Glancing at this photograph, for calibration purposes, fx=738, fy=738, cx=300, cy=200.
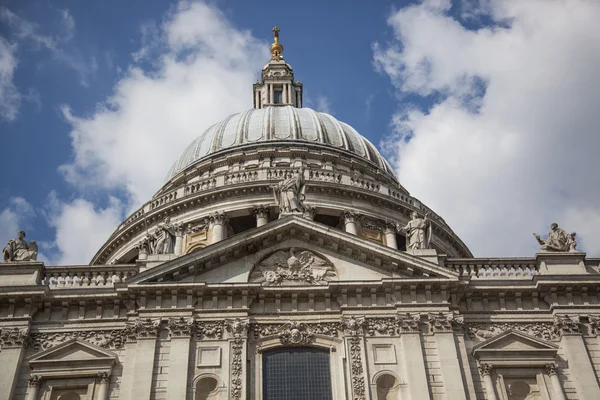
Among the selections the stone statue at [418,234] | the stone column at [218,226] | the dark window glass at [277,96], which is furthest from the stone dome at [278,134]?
the stone statue at [418,234]

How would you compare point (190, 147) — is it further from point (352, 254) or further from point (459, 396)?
point (459, 396)

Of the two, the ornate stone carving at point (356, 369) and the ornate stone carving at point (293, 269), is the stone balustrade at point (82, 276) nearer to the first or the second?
the ornate stone carving at point (293, 269)

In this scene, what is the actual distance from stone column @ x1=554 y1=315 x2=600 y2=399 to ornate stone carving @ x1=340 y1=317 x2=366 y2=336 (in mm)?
8197

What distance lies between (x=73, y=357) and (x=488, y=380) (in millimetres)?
16570

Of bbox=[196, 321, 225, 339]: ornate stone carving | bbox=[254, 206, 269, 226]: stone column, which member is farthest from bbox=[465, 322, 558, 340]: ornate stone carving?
bbox=[254, 206, 269, 226]: stone column

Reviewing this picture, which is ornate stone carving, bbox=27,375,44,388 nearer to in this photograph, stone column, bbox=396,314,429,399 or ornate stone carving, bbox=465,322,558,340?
stone column, bbox=396,314,429,399

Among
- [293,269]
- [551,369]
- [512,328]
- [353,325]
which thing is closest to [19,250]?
[293,269]

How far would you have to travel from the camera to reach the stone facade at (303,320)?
94.6ft

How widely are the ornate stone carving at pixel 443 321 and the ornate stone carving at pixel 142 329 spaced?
11140 millimetres

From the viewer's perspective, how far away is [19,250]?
32.9 metres

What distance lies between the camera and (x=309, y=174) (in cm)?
5153

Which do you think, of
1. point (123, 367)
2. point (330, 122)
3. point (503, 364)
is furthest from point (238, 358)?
point (330, 122)

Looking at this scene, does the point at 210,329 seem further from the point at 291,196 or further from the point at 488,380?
the point at 488,380

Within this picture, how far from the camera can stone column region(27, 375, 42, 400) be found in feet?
93.0
